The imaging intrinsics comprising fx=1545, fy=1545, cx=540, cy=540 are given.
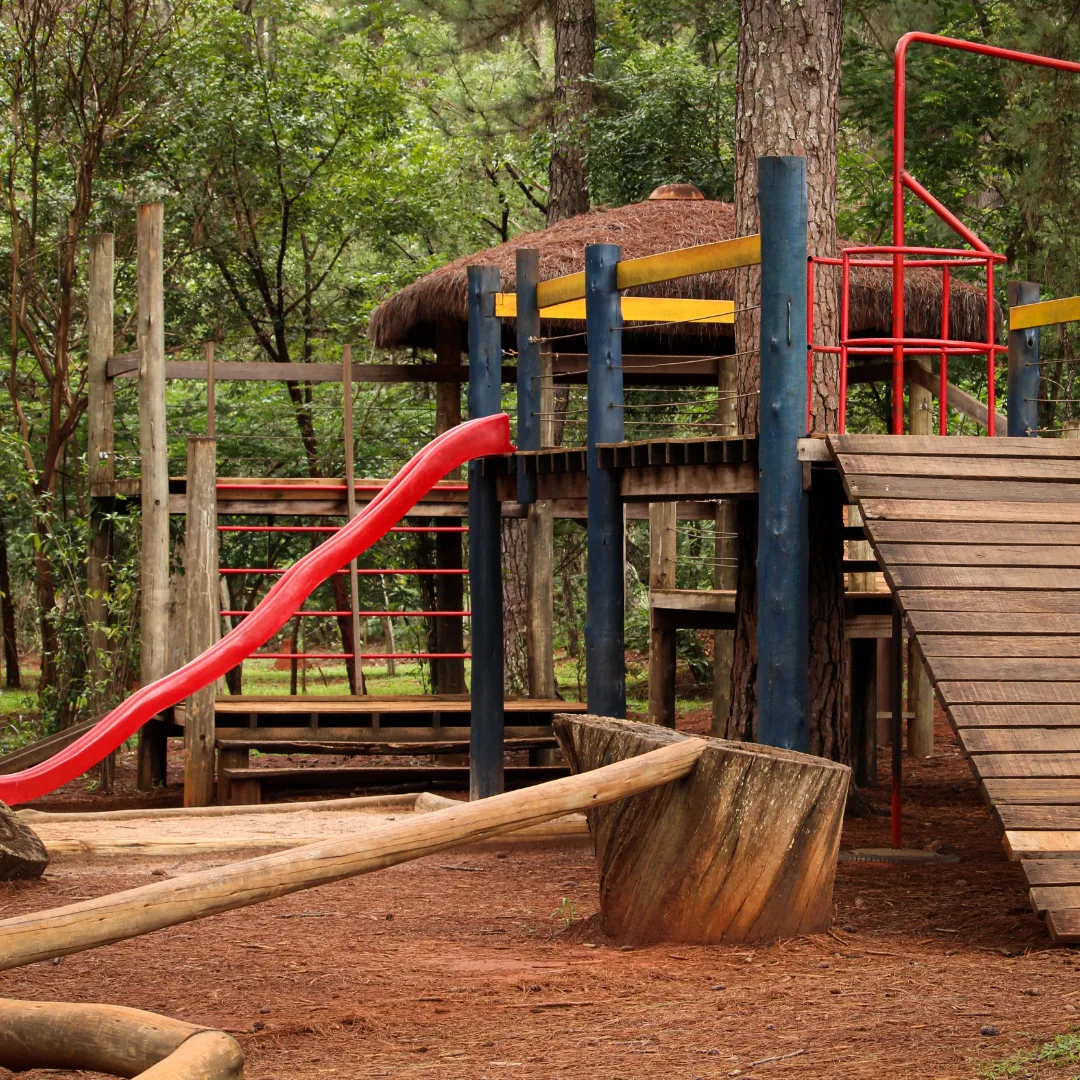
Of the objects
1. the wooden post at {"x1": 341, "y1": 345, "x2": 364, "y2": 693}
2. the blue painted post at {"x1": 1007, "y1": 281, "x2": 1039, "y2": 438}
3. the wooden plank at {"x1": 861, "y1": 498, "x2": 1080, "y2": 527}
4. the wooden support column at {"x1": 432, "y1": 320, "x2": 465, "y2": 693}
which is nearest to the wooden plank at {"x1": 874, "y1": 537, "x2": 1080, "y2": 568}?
the wooden plank at {"x1": 861, "y1": 498, "x2": 1080, "y2": 527}

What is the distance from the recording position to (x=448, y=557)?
43.2 feet

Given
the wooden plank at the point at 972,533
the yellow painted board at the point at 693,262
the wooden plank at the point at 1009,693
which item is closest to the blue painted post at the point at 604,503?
the yellow painted board at the point at 693,262

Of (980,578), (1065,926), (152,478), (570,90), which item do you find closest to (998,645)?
(980,578)

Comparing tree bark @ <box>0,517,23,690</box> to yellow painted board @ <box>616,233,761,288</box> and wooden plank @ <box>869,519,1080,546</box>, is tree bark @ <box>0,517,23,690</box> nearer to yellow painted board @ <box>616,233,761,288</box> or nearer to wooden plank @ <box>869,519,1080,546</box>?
yellow painted board @ <box>616,233,761,288</box>

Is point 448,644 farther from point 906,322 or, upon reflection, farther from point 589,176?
point 589,176

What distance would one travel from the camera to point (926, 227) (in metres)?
16.0

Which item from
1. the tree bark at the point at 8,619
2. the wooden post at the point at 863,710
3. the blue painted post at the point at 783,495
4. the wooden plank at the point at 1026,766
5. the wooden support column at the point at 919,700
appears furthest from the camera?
the tree bark at the point at 8,619

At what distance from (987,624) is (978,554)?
43 centimetres

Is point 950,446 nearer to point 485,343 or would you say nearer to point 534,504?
point 485,343

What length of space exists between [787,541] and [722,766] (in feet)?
6.12

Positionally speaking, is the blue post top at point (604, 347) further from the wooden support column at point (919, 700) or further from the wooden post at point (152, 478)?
the wooden support column at point (919, 700)

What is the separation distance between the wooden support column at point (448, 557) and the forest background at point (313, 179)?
2263 mm

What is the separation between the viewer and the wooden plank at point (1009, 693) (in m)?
5.49

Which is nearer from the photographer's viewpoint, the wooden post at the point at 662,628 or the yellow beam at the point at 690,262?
the yellow beam at the point at 690,262
